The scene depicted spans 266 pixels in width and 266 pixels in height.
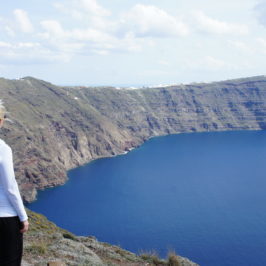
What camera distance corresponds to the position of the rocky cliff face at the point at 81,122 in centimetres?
10144

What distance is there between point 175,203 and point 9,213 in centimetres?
7296

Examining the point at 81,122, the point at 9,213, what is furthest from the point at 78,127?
the point at 9,213

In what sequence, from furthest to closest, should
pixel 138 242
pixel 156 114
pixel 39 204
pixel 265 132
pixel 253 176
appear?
pixel 156 114 → pixel 265 132 → pixel 253 176 → pixel 39 204 → pixel 138 242

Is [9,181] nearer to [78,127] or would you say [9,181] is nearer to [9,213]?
[9,213]

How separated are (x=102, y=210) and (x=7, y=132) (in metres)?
42.4

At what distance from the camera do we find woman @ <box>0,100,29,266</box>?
486 cm

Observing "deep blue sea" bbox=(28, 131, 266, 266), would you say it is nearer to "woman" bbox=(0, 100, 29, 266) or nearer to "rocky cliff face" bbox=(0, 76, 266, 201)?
"rocky cliff face" bbox=(0, 76, 266, 201)

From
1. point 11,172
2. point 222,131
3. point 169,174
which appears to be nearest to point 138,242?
point 169,174

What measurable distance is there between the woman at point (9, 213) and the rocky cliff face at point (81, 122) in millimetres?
82455

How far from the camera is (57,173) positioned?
101 metres

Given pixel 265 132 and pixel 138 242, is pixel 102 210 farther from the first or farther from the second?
pixel 265 132

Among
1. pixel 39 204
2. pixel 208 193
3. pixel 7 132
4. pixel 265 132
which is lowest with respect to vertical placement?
pixel 39 204

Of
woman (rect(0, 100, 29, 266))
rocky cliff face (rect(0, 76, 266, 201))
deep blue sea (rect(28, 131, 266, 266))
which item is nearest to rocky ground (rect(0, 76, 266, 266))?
rocky cliff face (rect(0, 76, 266, 201))

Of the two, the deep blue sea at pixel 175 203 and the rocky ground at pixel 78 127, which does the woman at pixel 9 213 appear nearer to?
the rocky ground at pixel 78 127
